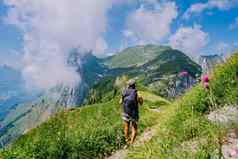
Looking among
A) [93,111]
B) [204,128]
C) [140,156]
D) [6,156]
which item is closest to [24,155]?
[6,156]

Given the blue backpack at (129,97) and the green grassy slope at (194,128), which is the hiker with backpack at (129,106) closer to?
the blue backpack at (129,97)

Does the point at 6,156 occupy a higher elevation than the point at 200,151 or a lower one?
lower

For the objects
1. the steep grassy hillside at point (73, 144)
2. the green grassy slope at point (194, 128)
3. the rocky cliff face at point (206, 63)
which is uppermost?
the rocky cliff face at point (206, 63)

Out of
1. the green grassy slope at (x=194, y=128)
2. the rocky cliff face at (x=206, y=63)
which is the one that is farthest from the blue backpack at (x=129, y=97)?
the rocky cliff face at (x=206, y=63)

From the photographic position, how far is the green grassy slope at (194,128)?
8453 millimetres

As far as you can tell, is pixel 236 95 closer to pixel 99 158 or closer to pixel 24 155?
pixel 99 158

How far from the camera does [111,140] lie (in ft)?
56.7

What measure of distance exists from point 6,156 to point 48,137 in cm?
248

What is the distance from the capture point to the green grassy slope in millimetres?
8453

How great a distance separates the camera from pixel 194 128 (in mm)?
11633

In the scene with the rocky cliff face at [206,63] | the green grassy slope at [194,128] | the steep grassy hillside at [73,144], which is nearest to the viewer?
the rocky cliff face at [206,63]

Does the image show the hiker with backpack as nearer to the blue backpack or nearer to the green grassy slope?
the blue backpack

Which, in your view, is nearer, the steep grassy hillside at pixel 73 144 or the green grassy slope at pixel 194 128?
the green grassy slope at pixel 194 128

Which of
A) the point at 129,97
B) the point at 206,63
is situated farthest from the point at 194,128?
the point at 129,97
